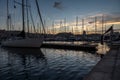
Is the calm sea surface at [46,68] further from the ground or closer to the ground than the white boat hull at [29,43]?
closer to the ground

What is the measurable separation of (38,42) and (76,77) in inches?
1018

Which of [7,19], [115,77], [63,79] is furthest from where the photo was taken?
[7,19]

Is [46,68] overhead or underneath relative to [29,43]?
underneath

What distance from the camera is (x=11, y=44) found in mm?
37594

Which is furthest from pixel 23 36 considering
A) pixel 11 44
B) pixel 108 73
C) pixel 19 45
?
pixel 108 73

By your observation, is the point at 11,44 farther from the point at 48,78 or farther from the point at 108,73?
the point at 108,73

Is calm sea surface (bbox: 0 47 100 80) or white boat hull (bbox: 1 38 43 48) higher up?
white boat hull (bbox: 1 38 43 48)

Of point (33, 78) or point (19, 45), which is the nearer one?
point (33, 78)

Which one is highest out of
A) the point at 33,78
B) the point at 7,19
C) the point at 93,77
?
the point at 7,19

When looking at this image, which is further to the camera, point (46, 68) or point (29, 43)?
point (29, 43)

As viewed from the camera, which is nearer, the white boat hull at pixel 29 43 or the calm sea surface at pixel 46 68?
the calm sea surface at pixel 46 68

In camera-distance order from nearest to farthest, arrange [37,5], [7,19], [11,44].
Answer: [37,5] → [11,44] → [7,19]

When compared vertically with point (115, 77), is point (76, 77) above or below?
below

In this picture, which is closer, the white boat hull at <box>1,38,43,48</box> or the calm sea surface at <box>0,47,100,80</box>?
the calm sea surface at <box>0,47,100,80</box>
